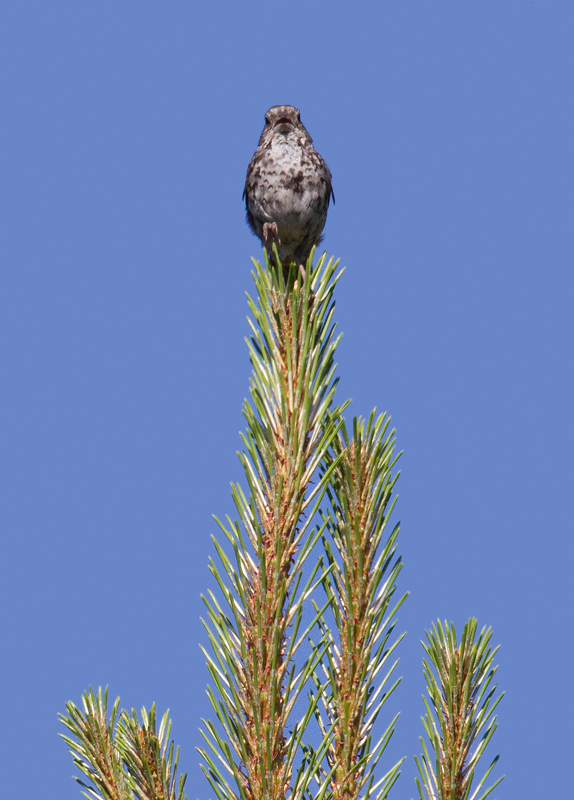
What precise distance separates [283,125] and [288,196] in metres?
1.04

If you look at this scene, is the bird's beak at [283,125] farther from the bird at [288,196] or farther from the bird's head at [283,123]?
the bird at [288,196]

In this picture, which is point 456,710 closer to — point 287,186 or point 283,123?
point 287,186

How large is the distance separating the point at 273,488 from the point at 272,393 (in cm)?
25

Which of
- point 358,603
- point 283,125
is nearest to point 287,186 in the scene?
point 283,125

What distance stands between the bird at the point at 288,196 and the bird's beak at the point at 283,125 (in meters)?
0.30

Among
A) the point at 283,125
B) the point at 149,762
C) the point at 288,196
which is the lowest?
the point at 149,762

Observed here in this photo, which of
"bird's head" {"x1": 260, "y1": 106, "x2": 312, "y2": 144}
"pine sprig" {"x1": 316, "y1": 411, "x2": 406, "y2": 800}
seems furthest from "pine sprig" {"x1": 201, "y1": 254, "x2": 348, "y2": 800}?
"bird's head" {"x1": 260, "y1": 106, "x2": 312, "y2": 144}

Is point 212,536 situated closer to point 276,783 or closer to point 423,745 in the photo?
point 276,783

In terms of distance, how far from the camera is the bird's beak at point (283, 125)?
511 centimetres

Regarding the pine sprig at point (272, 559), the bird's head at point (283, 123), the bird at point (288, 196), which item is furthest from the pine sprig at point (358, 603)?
the bird's head at point (283, 123)

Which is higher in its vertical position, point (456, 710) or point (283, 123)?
point (283, 123)

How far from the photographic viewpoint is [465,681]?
1.80 metres

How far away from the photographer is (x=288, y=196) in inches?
171

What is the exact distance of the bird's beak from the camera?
5.11 m
